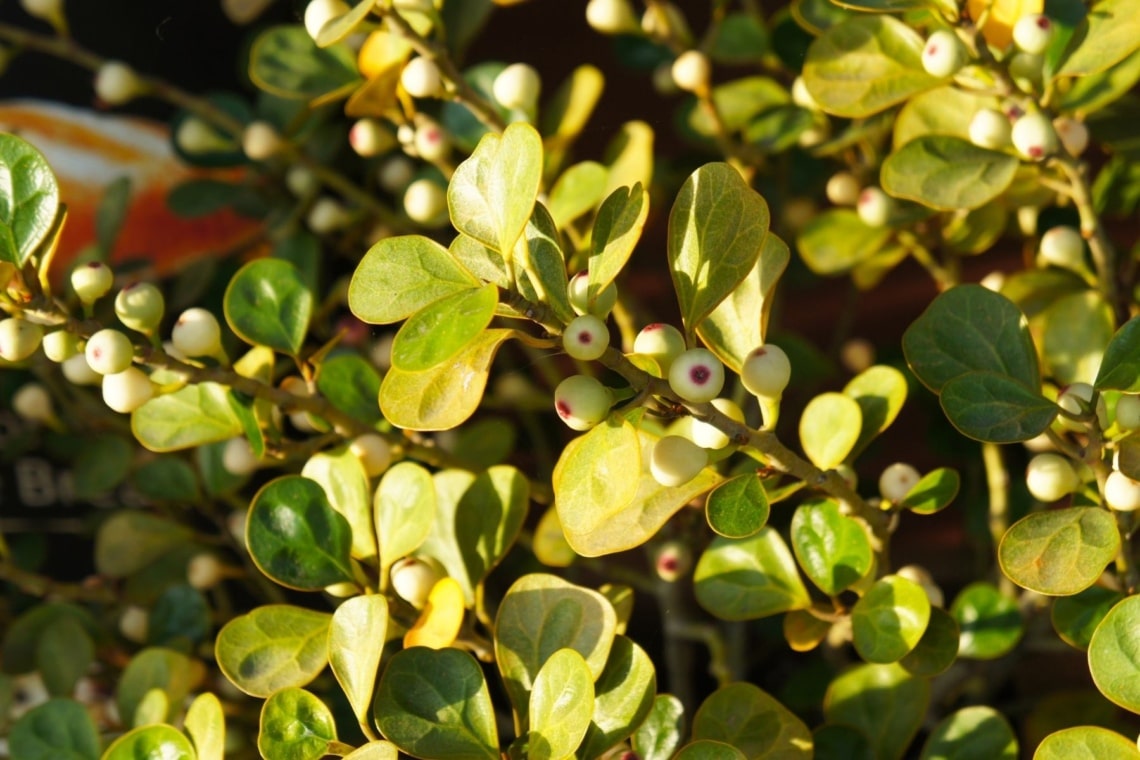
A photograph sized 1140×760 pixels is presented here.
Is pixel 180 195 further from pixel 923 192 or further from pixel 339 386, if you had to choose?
pixel 923 192

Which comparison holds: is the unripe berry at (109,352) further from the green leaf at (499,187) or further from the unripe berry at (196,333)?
the green leaf at (499,187)

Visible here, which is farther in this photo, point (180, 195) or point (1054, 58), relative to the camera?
point (180, 195)

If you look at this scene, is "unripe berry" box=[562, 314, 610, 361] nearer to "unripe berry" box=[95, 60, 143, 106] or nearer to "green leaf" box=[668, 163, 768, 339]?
"green leaf" box=[668, 163, 768, 339]

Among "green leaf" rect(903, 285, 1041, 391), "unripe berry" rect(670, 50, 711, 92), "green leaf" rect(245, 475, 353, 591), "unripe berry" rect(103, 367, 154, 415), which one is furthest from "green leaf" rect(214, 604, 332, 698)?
"unripe berry" rect(670, 50, 711, 92)

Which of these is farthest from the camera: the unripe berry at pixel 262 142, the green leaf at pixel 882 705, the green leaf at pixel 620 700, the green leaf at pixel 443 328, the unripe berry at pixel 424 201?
the unripe berry at pixel 262 142

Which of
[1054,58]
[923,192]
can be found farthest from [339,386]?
[1054,58]

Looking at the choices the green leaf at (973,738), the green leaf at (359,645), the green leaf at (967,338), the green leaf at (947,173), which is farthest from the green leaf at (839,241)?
the green leaf at (359,645)

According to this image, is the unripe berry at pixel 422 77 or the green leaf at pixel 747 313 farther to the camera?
the unripe berry at pixel 422 77
